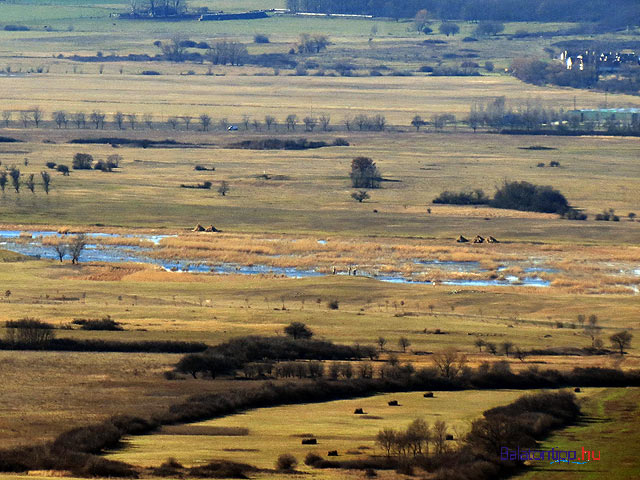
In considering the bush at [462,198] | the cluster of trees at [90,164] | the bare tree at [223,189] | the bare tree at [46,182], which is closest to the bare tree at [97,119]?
the cluster of trees at [90,164]

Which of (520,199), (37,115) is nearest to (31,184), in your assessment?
(520,199)

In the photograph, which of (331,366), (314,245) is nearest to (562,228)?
(314,245)

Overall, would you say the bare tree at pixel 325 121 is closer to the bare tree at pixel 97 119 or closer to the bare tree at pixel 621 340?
the bare tree at pixel 97 119

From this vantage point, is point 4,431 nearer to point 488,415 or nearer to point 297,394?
point 297,394

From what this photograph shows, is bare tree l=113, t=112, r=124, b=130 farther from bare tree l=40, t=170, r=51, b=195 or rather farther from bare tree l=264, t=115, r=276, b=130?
bare tree l=40, t=170, r=51, b=195

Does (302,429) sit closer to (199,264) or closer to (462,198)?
(199,264)
